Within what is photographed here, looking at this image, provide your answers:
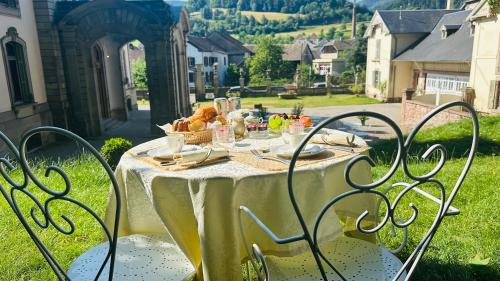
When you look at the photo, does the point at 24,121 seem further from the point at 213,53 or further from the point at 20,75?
the point at 213,53

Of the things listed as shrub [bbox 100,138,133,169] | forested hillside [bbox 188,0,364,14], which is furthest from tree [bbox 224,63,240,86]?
forested hillside [bbox 188,0,364,14]

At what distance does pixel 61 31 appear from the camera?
12.0 metres

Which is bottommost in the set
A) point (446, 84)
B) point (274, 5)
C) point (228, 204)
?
point (446, 84)

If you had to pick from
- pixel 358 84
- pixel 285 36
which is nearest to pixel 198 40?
pixel 358 84

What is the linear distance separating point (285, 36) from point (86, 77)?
92.6 meters

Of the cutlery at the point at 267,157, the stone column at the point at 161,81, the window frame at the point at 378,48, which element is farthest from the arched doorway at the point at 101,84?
the window frame at the point at 378,48

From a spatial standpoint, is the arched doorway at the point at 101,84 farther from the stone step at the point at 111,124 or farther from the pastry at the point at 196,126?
the pastry at the point at 196,126

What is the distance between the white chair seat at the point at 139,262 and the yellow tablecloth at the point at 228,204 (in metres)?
0.12

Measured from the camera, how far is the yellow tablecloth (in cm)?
204

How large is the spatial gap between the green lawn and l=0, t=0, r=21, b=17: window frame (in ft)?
21.2

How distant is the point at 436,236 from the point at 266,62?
41.0m

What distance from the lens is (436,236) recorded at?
3539 millimetres

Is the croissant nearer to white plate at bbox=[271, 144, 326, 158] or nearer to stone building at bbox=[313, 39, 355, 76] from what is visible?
white plate at bbox=[271, 144, 326, 158]

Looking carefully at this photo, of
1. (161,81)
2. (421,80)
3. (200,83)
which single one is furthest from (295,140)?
(200,83)
